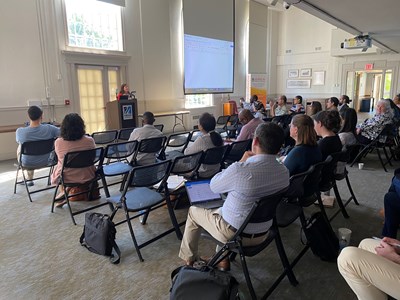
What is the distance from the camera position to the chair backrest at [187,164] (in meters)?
2.87

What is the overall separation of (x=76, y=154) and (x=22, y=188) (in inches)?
71.6

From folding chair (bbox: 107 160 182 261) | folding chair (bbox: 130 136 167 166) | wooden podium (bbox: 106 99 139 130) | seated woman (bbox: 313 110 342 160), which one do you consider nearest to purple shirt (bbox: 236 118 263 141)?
folding chair (bbox: 130 136 167 166)

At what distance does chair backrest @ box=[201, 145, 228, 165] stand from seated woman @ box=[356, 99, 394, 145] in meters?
3.29

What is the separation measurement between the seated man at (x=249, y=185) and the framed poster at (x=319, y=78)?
12.5 m

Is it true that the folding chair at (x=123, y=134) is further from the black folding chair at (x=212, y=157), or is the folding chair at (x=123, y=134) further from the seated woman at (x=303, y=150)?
the seated woman at (x=303, y=150)

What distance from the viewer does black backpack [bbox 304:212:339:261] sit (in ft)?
7.95

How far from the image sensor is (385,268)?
1486 millimetres

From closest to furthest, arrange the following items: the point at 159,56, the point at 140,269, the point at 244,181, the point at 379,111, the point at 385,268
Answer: the point at 385,268 < the point at 244,181 < the point at 140,269 < the point at 379,111 < the point at 159,56

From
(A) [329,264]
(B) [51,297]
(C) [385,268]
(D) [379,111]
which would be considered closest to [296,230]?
(A) [329,264]

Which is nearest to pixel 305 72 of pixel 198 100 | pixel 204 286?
pixel 198 100

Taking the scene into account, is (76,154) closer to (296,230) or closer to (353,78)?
(296,230)

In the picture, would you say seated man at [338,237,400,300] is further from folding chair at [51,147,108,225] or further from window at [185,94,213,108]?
window at [185,94,213,108]

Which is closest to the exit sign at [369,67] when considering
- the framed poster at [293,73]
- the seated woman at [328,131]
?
the framed poster at [293,73]

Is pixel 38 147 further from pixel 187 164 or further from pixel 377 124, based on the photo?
pixel 377 124
